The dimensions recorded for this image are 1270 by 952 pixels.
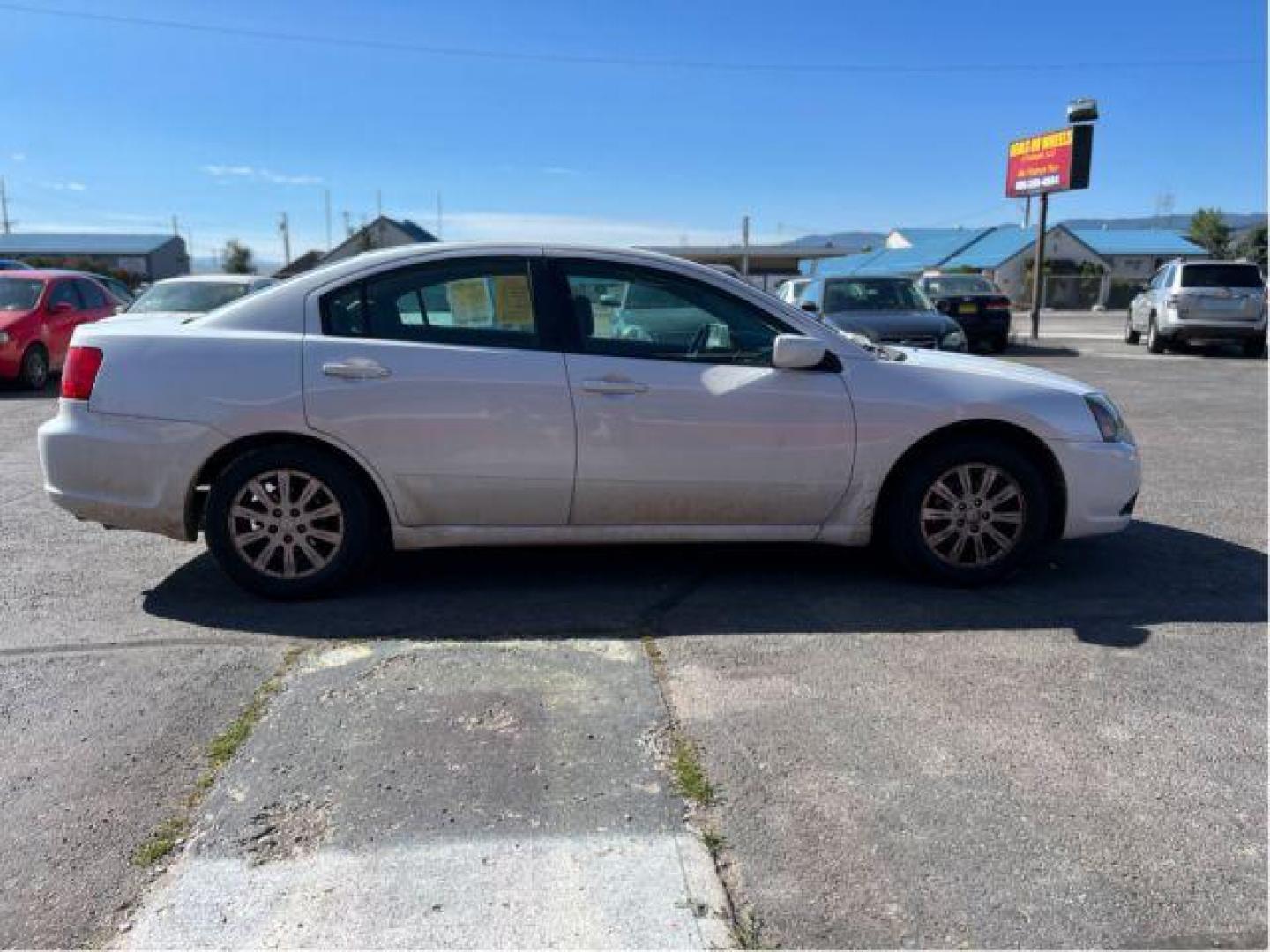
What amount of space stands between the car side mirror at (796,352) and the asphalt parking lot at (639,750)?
1070 mm

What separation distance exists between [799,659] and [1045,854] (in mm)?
1327

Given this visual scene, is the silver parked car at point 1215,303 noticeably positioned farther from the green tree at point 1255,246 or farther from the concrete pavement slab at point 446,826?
the green tree at point 1255,246

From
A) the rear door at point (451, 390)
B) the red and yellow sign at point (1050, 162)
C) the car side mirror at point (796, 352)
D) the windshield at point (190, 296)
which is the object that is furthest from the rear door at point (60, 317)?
the red and yellow sign at point (1050, 162)

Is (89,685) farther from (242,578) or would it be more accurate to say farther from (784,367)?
(784,367)

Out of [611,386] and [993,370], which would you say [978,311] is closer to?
[993,370]

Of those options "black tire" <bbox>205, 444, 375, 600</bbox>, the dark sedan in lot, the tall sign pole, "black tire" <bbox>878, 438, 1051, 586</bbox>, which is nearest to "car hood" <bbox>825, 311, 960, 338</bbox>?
the dark sedan in lot

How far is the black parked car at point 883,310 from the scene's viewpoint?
1232 cm

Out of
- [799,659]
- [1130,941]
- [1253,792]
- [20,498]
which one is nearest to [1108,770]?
[1253,792]

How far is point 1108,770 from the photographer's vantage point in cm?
299

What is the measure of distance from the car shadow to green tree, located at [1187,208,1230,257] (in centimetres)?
7198

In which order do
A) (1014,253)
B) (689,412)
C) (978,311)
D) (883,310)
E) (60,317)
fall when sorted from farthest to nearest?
(1014,253)
(978,311)
(883,310)
(60,317)
(689,412)

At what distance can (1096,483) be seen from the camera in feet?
15.1

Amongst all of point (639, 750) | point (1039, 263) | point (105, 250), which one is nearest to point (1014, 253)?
point (1039, 263)

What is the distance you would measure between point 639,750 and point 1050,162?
1099 inches
